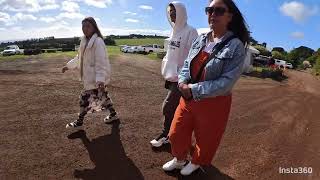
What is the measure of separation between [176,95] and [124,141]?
4.46 ft

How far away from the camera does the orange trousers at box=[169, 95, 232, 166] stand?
15.2 ft

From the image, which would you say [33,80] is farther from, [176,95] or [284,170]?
[284,170]

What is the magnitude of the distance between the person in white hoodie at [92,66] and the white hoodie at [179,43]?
1.29m

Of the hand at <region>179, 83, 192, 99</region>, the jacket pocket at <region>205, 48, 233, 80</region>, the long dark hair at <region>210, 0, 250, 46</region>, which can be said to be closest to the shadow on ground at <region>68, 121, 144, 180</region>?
the hand at <region>179, 83, 192, 99</region>

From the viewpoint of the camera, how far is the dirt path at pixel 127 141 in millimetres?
5504

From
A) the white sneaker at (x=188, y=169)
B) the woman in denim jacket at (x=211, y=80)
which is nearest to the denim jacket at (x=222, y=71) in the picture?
the woman in denim jacket at (x=211, y=80)

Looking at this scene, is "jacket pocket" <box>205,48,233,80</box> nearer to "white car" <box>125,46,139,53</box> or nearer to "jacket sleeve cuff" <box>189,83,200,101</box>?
"jacket sleeve cuff" <box>189,83,200,101</box>

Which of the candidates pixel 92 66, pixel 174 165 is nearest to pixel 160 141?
pixel 174 165

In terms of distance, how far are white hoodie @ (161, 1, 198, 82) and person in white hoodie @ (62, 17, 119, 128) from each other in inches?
50.7

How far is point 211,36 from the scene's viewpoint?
4.77m

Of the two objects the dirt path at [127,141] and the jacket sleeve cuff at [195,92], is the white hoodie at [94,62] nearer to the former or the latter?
the dirt path at [127,141]

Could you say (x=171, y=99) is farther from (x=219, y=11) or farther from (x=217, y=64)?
(x=219, y=11)

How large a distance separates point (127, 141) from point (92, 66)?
1.35m

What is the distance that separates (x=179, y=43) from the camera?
19.3ft
